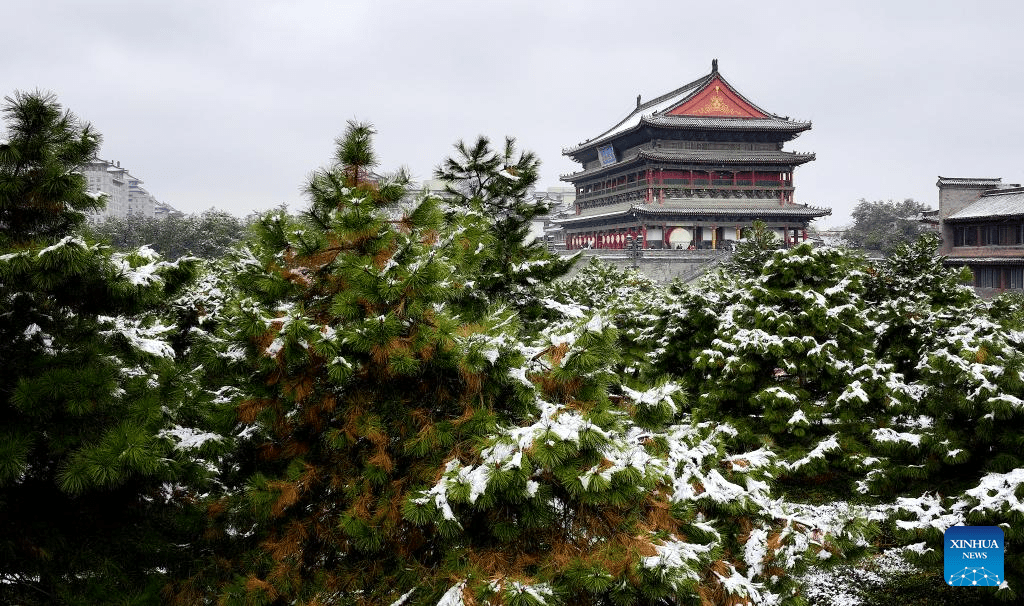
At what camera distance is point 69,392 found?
3473 millimetres

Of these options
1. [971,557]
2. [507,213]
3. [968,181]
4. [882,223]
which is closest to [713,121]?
[968,181]

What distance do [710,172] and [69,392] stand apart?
38.4 metres

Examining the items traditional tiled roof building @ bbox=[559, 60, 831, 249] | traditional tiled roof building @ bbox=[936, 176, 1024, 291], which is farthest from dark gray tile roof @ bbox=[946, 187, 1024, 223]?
traditional tiled roof building @ bbox=[559, 60, 831, 249]

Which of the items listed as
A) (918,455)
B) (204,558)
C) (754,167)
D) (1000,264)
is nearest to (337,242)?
(204,558)

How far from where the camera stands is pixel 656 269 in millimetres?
35219

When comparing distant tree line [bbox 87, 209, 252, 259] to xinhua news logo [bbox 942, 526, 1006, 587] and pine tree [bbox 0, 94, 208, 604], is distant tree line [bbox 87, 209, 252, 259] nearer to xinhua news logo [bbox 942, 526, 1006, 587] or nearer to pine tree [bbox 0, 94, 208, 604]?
pine tree [bbox 0, 94, 208, 604]

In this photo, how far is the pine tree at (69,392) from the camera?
3.34 metres

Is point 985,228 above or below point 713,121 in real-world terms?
below

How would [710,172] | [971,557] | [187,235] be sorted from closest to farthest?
[971,557] < [710,172] < [187,235]

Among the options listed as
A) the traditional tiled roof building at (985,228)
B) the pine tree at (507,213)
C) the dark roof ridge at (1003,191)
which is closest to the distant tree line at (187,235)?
the pine tree at (507,213)

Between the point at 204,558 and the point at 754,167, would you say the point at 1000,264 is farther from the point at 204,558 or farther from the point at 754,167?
the point at 204,558

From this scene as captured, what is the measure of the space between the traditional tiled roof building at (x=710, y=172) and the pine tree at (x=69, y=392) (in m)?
34.2

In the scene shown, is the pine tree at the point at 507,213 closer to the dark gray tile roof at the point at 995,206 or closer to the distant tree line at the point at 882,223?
the dark gray tile roof at the point at 995,206

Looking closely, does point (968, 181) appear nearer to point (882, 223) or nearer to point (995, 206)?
point (995, 206)
